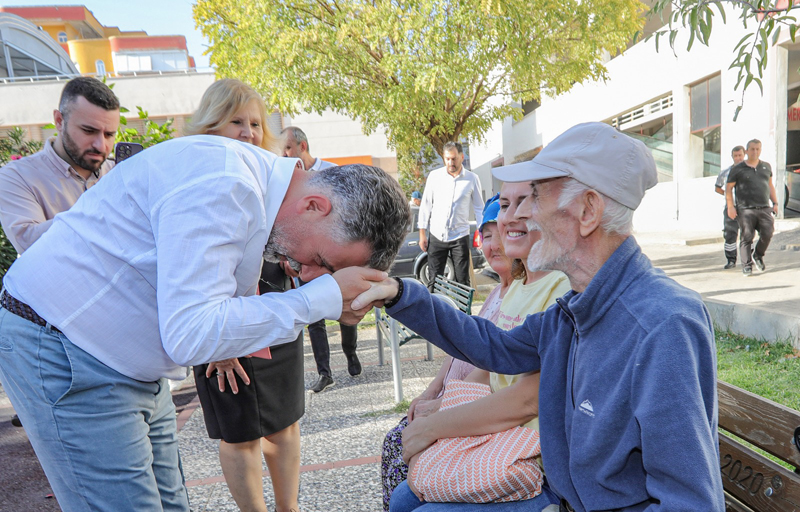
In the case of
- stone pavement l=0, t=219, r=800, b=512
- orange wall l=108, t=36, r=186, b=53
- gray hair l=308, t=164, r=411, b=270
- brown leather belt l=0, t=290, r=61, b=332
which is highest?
orange wall l=108, t=36, r=186, b=53

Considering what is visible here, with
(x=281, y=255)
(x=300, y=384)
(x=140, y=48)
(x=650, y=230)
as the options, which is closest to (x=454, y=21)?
(x=300, y=384)

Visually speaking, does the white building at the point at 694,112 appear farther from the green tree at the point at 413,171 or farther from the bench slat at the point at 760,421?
the green tree at the point at 413,171

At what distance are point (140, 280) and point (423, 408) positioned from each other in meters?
1.30

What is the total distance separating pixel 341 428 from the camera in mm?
4316

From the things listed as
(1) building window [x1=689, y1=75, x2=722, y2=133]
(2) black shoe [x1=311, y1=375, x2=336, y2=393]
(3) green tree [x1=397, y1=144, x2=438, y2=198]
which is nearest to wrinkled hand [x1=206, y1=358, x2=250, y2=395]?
(2) black shoe [x1=311, y1=375, x2=336, y2=393]

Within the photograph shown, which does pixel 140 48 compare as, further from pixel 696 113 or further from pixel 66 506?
pixel 66 506

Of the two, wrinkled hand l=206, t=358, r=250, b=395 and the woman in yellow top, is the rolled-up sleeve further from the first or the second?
the woman in yellow top

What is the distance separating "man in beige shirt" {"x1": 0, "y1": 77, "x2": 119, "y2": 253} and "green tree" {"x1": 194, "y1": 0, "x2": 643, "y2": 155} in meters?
6.81

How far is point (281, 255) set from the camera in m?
1.71

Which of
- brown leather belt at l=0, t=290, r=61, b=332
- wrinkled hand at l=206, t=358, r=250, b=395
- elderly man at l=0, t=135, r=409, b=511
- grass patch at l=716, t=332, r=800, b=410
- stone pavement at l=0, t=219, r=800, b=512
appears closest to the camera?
elderly man at l=0, t=135, r=409, b=511

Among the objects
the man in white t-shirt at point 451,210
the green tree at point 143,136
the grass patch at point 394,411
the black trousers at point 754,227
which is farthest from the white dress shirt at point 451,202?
the black trousers at point 754,227

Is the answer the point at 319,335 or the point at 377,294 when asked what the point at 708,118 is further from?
the point at 377,294

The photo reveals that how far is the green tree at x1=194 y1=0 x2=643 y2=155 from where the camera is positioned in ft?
30.8

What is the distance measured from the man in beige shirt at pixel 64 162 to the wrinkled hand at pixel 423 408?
2033 mm
